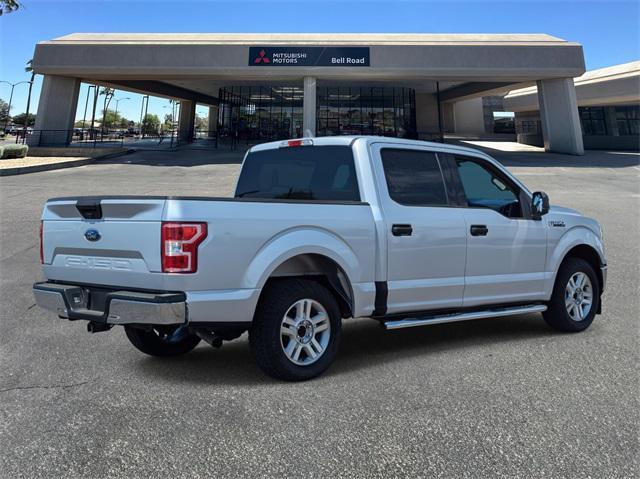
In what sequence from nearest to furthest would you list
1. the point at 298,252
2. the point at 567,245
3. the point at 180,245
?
the point at 180,245
the point at 298,252
the point at 567,245

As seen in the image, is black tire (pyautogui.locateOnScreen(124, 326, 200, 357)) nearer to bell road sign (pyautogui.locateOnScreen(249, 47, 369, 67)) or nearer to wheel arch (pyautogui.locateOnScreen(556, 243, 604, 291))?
wheel arch (pyautogui.locateOnScreen(556, 243, 604, 291))

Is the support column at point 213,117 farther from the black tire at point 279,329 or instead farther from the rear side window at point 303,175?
the black tire at point 279,329

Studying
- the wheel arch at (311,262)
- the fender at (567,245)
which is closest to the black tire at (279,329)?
the wheel arch at (311,262)

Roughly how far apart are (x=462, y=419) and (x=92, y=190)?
51.5 feet

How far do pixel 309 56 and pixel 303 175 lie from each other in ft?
91.8

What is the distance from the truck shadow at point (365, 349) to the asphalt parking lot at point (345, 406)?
→ 24 millimetres

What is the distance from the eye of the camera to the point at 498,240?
4.81 metres

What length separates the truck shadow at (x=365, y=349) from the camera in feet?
13.2

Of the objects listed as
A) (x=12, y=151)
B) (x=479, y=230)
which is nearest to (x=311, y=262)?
(x=479, y=230)

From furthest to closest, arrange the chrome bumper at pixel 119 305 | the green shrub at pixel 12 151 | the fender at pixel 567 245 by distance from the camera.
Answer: the green shrub at pixel 12 151 < the fender at pixel 567 245 < the chrome bumper at pixel 119 305

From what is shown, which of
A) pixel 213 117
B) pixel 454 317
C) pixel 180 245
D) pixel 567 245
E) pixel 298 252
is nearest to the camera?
pixel 180 245

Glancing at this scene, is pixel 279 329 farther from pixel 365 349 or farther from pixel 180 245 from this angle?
pixel 365 349

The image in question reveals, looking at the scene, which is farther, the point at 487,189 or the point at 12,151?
the point at 12,151

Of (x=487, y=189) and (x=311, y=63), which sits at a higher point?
(x=311, y=63)
